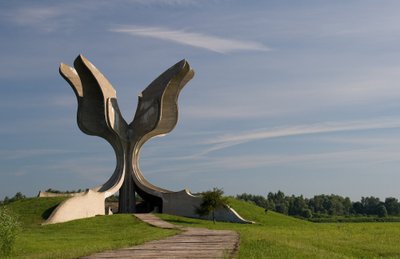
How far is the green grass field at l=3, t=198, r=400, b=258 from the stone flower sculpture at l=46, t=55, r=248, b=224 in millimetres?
5711

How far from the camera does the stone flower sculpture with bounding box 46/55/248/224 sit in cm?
4288

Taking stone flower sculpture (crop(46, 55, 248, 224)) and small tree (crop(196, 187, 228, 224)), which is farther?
stone flower sculpture (crop(46, 55, 248, 224))

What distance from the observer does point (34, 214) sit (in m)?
34.2

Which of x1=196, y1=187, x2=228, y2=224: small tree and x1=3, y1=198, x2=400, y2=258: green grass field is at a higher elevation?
x1=196, y1=187, x2=228, y2=224: small tree

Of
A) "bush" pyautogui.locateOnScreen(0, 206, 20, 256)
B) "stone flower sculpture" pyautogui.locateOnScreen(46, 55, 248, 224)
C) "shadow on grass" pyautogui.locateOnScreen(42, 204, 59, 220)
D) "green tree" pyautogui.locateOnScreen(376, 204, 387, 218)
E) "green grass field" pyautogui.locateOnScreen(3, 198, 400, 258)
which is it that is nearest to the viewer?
"green grass field" pyautogui.locateOnScreen(3, 198, 400, 258)

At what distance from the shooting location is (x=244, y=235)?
60.7 feet

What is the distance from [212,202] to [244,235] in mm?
19565

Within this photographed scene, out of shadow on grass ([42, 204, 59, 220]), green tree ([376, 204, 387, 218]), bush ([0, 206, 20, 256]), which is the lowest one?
bush ([0, 206, 20, 256])

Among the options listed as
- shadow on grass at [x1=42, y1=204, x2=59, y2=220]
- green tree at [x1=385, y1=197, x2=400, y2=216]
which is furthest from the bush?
green tree at [x1=385, y1=197, x2=400, y2=216]

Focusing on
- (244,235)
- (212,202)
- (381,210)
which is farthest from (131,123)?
(381,210)

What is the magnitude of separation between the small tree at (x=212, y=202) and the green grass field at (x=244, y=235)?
1.54 metres

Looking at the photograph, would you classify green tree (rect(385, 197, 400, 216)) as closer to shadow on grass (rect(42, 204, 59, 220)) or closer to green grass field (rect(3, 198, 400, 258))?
green grass field (rect(3, 198, 400, 258))

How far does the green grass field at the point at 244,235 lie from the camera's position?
1362cm

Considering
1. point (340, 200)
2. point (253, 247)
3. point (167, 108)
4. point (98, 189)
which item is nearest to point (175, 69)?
point (167, 108)
